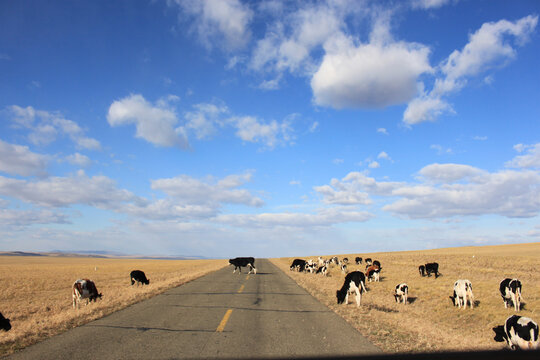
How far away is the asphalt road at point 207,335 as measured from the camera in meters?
7.35

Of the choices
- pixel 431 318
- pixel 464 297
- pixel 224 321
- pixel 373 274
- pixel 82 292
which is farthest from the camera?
pixel 373 274

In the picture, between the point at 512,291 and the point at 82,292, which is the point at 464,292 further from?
the point at 82,292

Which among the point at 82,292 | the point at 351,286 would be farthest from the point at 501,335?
the point at 82,292

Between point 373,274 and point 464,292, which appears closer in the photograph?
point 464,292

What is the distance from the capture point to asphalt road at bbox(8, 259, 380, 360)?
7.35 m

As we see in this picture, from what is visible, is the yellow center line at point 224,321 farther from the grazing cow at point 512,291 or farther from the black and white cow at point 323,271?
the black and white cow at point 323,271

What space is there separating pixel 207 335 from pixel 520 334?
8213 mm

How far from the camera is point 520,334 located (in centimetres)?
827

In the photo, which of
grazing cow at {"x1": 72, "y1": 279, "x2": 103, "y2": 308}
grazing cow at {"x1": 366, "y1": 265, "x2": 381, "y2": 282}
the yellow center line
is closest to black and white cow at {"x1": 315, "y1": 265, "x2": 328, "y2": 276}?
grazing cow at {"x1": 366, "y1": 265, "x2": 381, "y2": 282}

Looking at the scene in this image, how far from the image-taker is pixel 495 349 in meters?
8.54

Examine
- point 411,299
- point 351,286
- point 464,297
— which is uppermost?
point 351,286

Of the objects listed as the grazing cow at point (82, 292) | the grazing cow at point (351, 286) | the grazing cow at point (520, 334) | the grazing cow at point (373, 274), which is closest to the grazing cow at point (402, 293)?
the grazing cow at point (351, 286)

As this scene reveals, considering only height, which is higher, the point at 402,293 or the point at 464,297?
the point at 464,297

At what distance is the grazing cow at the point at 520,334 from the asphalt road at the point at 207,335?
386 centimetres
